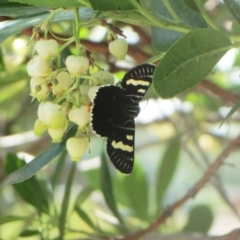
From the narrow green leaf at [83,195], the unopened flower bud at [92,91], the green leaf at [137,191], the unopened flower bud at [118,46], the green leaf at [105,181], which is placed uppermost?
the unopened flower bud at [118,46]

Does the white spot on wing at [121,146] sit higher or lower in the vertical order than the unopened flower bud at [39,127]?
lower

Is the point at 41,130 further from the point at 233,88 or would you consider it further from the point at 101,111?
the point at 233,88

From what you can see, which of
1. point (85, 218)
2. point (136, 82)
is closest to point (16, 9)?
point (136, 82)

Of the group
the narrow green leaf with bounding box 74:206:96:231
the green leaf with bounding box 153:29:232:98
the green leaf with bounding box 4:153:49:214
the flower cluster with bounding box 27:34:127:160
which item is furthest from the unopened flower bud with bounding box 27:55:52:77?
the narrow green leaf with bounding box 74:206:96:231

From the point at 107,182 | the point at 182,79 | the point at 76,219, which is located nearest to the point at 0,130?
the point at 76,219

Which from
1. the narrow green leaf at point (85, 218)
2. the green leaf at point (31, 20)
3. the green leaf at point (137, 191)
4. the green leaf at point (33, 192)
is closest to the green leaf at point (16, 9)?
the green leaf at point (31, 20)

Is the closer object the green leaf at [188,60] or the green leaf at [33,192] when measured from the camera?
the green leaf at [188,60]

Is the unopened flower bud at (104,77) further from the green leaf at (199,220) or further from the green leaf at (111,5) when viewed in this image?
the green leaf at (199,220)
